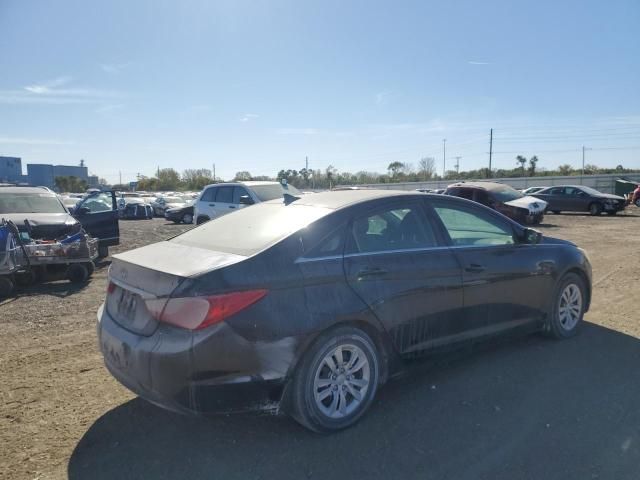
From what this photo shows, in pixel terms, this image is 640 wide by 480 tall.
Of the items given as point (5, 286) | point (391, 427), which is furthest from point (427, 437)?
point (5, 286)

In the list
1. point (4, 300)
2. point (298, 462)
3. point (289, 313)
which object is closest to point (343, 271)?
point (289, 313)

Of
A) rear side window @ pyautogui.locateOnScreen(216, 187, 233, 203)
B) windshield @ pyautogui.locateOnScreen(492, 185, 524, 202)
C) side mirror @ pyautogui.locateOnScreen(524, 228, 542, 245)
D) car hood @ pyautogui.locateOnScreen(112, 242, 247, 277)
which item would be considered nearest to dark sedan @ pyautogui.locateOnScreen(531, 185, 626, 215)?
windshield @ pyautogui.locateOnScreen(492, 185, 524, 202)

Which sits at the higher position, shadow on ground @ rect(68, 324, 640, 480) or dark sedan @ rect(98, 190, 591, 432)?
dark sedan @ rect(98, 190, 591, 432)

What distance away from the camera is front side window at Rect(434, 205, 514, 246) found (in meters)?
4.09

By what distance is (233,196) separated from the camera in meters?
13.1

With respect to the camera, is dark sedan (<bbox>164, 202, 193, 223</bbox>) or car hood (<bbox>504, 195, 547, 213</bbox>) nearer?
car hood (<bbox>504, 195, 547, 213</bbox>)

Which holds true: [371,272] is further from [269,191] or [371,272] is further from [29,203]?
[269,191]

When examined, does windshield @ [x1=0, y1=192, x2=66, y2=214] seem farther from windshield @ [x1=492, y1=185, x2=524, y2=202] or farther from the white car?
windshield @ [x1=492, y1=185, x2=524, y2=202]

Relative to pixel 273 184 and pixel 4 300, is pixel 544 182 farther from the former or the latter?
pixel 4 300

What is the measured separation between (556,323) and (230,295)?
349 centimetres

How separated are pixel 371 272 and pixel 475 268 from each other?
3.70 feet

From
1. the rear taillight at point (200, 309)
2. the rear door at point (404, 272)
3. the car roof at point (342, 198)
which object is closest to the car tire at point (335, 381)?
the rear door at point (404, 272)

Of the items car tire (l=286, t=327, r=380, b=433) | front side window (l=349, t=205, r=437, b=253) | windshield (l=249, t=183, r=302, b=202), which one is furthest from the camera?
windshield (l=249, t=183, r=302, b=202)

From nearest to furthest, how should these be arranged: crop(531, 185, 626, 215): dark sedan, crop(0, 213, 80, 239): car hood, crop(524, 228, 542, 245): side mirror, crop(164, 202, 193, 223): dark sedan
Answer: crop(524, 228, 542, 245): side mirror, crop(0, 213, 80, 239): car hood, crop(531, 185, 626, 215): dark sedan, crop(164, 202, 193, 223): dark sedan
